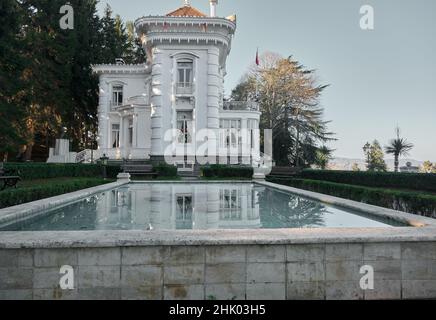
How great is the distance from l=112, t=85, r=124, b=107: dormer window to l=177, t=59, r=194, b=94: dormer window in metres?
7.17

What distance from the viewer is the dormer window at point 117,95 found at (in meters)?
32.1

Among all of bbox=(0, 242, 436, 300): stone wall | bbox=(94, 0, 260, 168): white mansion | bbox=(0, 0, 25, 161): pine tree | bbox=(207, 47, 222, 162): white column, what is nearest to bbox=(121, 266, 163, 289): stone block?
bbox=(0, 242, 436, 300): stone wall

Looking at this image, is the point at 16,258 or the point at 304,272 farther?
the point at 304,272

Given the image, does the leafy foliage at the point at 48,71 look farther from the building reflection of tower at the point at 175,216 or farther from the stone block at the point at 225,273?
the stone block at the point at 225,273

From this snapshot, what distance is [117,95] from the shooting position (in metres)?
32.3

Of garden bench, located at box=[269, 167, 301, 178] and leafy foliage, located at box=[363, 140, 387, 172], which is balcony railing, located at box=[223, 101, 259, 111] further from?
leafy foliage, located at box=[363, 140, 387, 172]

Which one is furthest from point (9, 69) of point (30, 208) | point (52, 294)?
point (52, 294)

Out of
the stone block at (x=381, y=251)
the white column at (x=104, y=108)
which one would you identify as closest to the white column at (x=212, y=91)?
the white column at (x=104, y=108)

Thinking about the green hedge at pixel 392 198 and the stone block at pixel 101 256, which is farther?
the green hedge at pixel 392 198

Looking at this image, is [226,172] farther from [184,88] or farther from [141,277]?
[141,277]

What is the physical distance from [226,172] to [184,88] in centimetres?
853

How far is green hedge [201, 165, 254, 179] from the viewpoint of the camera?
77.6ft

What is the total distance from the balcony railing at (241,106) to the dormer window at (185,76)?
15.8 ft
